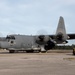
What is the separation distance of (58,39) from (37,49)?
16.3 feet

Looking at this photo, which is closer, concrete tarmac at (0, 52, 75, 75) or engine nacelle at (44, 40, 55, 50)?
concrete tarmac at (0, 52, 75, 75)

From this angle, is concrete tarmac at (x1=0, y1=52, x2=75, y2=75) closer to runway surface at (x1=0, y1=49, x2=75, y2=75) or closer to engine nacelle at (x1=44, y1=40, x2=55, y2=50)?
runway surface at (x1=0, y1=49, x2=75, y2=75)

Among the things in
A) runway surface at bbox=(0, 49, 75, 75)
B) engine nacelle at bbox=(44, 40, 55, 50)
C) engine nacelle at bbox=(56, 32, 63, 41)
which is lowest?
runway surface at bbox=(0, 49, 75, 75)

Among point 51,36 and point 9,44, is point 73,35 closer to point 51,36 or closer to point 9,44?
point 51,36

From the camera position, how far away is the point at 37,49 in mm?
45688

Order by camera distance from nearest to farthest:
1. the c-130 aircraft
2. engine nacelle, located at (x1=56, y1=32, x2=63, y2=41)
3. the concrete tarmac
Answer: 1. the concrete tarmac
2. the c-130 aircraft
3. engine nacelle, located at (x1=56, y1=32, x2=63, y2=41)

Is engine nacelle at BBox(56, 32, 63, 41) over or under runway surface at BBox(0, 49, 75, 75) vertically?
over

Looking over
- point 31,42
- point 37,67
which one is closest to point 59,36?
point 31,42

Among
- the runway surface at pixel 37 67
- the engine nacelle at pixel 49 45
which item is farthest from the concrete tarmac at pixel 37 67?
the engine nacelle at pixel 49 45

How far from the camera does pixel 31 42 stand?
148 feet

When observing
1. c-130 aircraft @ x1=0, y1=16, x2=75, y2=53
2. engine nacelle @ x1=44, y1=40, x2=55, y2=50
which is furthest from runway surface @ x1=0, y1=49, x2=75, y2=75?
engine nacelle @ x1=44, y1=40, x2=55, y2=50

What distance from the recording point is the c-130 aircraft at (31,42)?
43438mm

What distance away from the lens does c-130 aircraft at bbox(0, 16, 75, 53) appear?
143 ft

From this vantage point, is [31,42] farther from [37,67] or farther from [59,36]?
[37,67]
